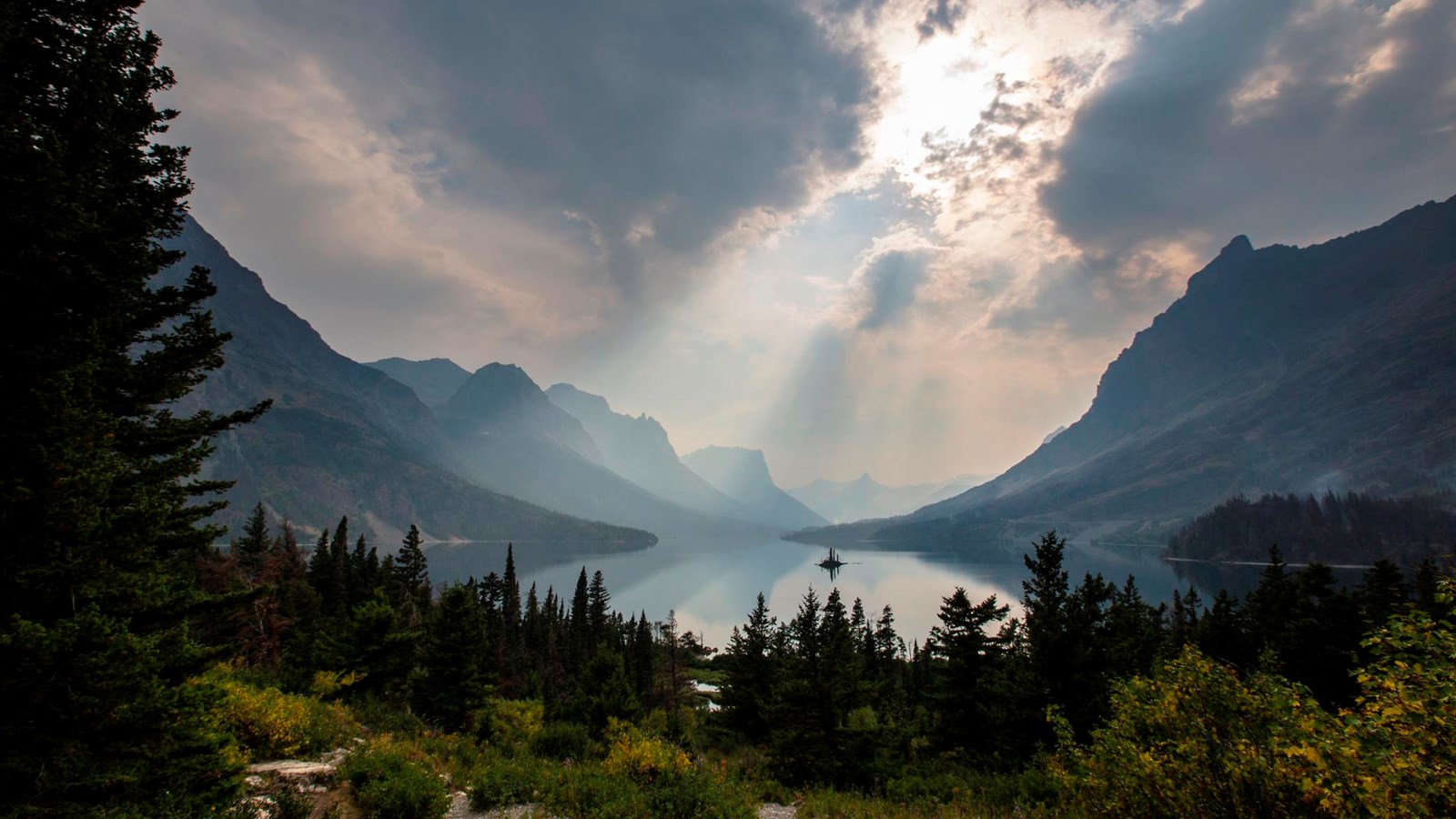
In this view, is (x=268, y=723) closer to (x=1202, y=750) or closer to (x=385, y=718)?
(x=385, y=718)

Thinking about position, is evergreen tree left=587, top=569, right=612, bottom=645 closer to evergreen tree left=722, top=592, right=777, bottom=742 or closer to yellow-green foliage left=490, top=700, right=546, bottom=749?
evergreen tree left=722, top=592, right=777, bottom=742

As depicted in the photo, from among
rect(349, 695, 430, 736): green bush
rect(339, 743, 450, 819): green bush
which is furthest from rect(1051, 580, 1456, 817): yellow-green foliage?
rect(349, 695, 430, 736): green bush

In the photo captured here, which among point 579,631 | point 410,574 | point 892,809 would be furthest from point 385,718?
point 579,631

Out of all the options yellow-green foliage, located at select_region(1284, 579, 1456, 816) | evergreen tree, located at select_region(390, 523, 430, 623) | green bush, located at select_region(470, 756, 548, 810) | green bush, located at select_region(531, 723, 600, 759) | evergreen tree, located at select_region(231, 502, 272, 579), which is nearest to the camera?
yellow-green foliage, located at select_region(1284, 579, 1456, 816)

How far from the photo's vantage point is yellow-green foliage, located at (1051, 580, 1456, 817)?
21.0 ft

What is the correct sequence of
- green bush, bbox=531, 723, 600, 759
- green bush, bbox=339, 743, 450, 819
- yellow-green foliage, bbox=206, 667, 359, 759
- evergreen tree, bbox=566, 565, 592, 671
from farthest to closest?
evergreen tree, bbox=566, 565, 592, 671, green bush, bbox=531, 723, 600, 759, yellow-green foliage, bbox=206, 667, 359, 759, green bush, bbox=339, 743, 450, 819

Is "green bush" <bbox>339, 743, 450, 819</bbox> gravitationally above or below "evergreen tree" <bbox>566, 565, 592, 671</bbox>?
above

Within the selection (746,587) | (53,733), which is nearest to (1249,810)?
(53,733)

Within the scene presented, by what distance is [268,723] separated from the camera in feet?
42.3

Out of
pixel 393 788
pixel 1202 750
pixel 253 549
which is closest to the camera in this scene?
pixel 1202 750

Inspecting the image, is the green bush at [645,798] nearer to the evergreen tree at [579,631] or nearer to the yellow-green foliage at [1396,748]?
the yellow-green foliage at [1396,748]

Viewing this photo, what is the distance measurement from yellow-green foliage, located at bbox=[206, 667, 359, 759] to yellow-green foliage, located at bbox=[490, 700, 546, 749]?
27.7ft

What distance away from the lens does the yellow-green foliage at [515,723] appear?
22.3 metres

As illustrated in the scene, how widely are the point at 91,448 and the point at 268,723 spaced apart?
828 centimetres
